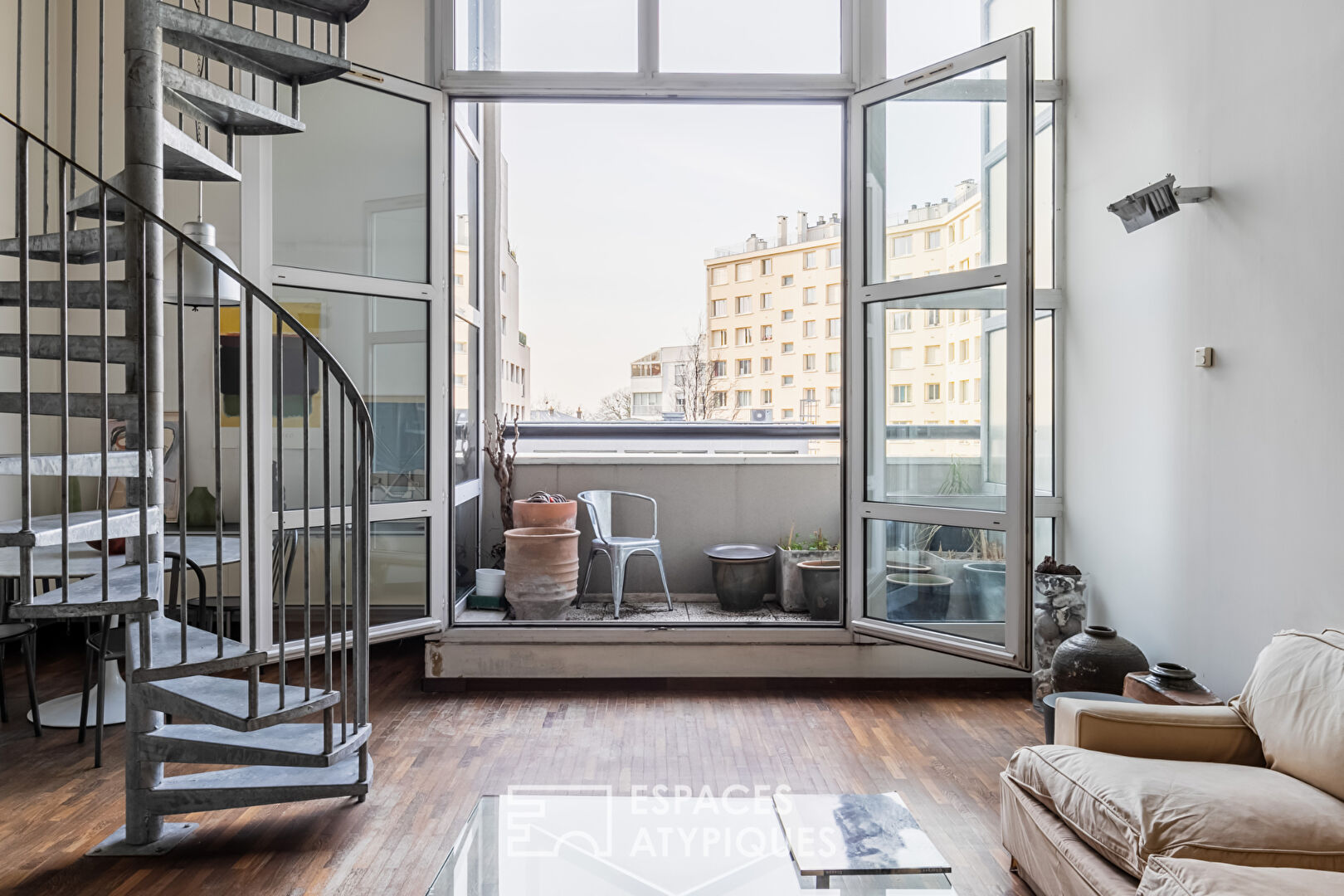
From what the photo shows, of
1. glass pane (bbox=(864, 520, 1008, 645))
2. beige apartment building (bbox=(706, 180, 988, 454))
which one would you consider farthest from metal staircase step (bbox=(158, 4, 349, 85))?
beige apartment building (bbox=(706, 180, 988, 454))

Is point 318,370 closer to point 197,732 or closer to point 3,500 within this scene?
point 197,732

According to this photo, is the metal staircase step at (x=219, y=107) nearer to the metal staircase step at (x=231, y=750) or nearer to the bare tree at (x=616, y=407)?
the metal staircase step at (x=231, y=750)

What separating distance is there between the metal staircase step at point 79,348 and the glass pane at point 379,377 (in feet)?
3.58

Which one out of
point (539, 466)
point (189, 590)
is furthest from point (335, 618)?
point (539, 466)

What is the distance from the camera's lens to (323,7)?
3018 mm

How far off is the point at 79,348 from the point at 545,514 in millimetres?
2494

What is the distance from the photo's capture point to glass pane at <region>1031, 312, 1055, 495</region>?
398 cm

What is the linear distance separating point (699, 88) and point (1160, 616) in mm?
3048

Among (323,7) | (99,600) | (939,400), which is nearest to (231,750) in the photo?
(99,600)

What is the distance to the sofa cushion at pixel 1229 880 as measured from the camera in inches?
60.3

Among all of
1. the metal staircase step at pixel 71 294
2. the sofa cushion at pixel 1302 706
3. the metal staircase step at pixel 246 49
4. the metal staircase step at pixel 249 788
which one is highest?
the metal staircase step at pixel 246 49

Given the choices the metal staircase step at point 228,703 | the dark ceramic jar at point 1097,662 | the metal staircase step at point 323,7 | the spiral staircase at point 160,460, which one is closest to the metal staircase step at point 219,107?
the spiral staircase at point 160,460

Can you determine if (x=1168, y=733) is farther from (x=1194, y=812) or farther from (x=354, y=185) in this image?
(x=354, y=185)

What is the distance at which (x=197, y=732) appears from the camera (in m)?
2.58
